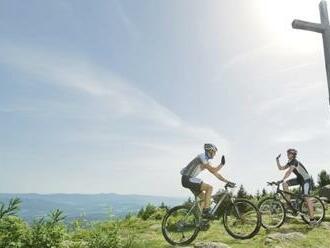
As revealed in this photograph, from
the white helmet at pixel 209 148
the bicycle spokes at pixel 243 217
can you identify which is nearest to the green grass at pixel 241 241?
the bicycle spokes at pixel 243 217

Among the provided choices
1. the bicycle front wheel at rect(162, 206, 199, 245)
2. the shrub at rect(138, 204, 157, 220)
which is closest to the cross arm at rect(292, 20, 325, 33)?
the bicycle front wheel at rect(162, 206, 199, 245)

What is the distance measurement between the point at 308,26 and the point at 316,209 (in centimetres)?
782

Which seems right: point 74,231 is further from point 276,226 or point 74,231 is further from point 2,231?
point 276,226

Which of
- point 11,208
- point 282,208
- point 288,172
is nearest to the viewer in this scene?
point 11,208

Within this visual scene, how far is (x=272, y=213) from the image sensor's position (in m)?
15.0

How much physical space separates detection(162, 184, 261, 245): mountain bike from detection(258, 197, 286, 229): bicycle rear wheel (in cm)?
197

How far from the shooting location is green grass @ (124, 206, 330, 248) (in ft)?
39.7

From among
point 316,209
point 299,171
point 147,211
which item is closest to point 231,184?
point 299,171

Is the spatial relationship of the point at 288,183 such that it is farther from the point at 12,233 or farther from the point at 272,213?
the point at 12,233

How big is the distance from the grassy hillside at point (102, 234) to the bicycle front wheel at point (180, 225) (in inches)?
12.5

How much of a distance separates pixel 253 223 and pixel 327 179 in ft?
66.2

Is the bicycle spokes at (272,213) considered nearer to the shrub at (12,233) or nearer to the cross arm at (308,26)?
the cross arm at (308,26)

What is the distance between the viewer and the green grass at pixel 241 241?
39.7 feet

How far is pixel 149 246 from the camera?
11.2 meters
